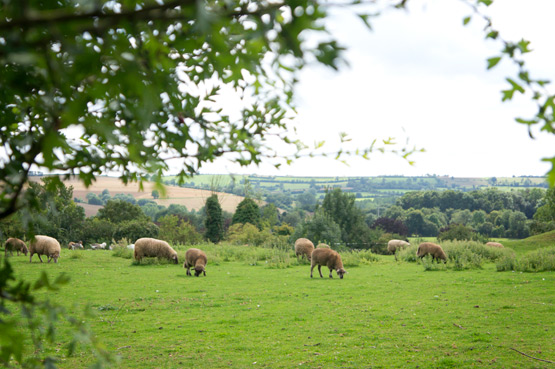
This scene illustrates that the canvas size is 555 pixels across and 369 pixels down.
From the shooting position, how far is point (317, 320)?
34.3 ft

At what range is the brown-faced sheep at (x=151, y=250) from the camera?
22.7m

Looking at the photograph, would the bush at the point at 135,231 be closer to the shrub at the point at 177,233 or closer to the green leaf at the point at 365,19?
the shrub at the point at 177,233

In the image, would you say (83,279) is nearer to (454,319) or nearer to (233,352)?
(233,352)

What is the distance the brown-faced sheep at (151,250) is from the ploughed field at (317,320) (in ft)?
13.5

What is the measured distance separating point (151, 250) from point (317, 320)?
1461cm

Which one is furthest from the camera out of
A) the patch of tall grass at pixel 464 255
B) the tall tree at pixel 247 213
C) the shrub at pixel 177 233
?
the tall tree at pixel 247 213

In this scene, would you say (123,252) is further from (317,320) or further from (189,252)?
(317,320)

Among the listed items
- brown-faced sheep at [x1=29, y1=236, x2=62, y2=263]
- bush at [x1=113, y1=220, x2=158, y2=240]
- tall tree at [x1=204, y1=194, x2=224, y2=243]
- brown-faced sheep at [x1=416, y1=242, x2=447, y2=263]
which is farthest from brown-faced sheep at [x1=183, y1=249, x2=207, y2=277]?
tall tree at [x1=204, y1=194, x2=224, y2=243]

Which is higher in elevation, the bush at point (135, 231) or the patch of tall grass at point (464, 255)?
the patch of tall grass at point (464, 255)

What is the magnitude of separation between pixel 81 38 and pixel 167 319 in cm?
989

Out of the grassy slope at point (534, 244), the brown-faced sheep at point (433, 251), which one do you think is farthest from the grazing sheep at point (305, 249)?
the grassy slope at point (534, 244)

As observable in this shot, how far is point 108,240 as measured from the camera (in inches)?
1836

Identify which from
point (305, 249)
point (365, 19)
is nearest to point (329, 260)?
point (305, 249)

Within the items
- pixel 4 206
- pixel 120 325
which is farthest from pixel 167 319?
pixel 4 206
